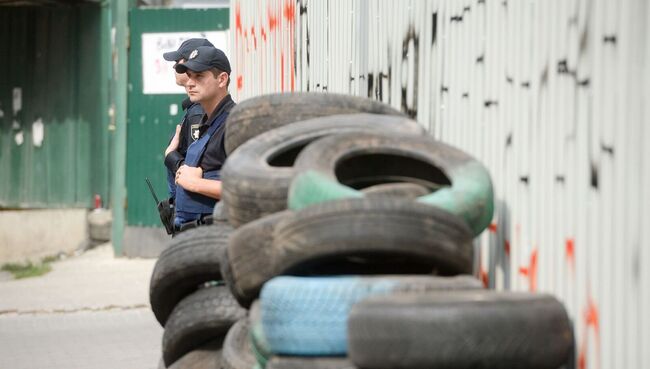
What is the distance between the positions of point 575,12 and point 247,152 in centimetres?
163

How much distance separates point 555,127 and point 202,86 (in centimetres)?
355

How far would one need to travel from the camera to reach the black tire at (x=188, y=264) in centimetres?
614

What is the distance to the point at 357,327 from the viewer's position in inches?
148

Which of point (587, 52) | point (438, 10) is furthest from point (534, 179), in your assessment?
point (438, 10)

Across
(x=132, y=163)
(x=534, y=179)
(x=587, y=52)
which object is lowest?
(x=132, y=163)

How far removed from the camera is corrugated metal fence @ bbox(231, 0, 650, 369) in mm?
3781

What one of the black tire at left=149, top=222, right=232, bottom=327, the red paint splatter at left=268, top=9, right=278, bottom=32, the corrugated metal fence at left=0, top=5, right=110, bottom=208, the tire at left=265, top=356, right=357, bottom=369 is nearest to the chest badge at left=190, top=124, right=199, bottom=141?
the black tire at left=149, top=222, right=232, bottom=327

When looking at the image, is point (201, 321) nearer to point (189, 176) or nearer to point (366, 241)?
point (189, 176)

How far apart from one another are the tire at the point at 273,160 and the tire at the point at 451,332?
1203 mm

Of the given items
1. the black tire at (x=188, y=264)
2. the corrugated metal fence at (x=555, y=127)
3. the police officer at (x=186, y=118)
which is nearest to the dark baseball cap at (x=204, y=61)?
the police officer at (x=186, y=118)

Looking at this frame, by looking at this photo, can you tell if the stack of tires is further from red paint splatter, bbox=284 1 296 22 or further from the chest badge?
red paint splatter, bbox=284 1 296 22

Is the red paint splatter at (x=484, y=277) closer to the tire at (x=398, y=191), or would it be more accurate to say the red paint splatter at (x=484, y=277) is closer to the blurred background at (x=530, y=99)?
the blurred background at (x=530, y=99)

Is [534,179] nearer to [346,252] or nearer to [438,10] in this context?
[346,252]

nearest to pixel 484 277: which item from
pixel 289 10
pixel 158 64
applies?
pixel 289 10
